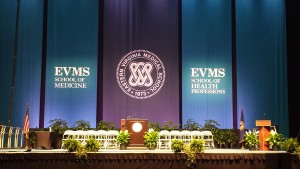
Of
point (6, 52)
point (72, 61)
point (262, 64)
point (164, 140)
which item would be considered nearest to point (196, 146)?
point (164, 140)

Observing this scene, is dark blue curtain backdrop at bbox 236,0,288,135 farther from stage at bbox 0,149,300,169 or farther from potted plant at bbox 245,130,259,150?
stage at bbox 0,149,300,169

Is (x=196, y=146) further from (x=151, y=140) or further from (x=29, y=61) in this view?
(x=29, y=61)

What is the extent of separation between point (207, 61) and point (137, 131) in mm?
5597

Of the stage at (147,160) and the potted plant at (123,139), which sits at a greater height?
the potted plant at (123,139)

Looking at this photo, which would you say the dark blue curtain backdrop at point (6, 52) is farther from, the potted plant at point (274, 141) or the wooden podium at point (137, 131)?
the potted plant at point (274, 141)


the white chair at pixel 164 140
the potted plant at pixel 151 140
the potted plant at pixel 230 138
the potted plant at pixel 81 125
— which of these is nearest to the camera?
the potted plant at pixel 151 140

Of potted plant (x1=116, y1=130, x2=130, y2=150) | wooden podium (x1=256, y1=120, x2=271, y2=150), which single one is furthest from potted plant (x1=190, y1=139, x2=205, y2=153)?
potted plant (x1=116, y1=130, x2=130, y2=150)

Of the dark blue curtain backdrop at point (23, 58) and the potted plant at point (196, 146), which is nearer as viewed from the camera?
the potted plant at point (196, 146)

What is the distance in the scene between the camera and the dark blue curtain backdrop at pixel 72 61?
12.6 meters

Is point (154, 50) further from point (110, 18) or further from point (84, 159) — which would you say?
point (84, 159)

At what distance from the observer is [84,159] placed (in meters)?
6.96

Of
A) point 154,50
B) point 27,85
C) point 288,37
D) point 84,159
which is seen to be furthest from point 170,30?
point 84,159

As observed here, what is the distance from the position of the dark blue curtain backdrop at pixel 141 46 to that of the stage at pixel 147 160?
561cm

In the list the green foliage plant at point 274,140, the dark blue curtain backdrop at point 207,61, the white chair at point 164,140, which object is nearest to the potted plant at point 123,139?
the white chair at point 164,140
